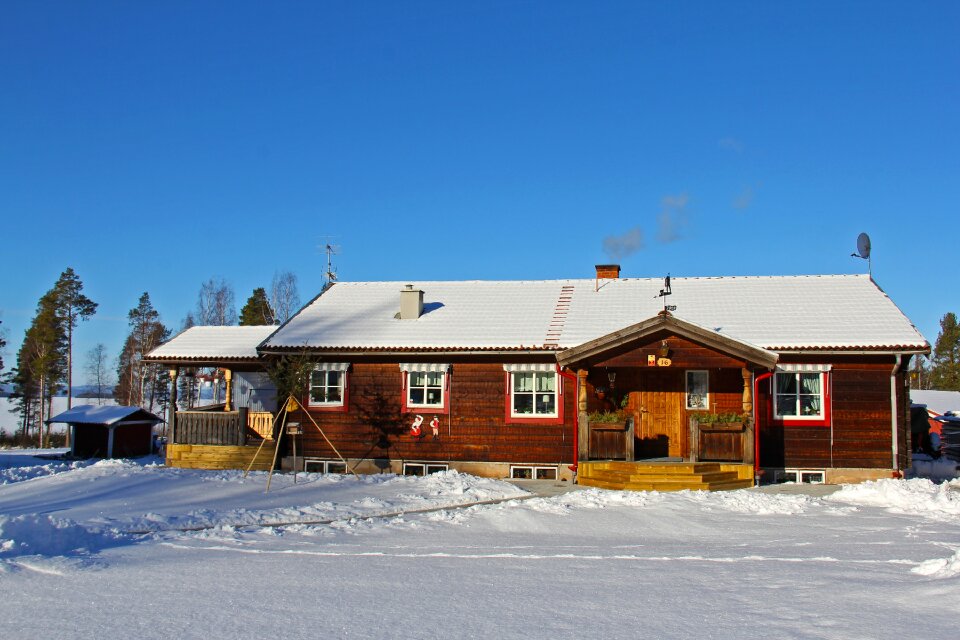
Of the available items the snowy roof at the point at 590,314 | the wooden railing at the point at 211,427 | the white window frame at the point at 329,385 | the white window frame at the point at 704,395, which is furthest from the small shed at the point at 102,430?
the white window frame at the point at 704,395

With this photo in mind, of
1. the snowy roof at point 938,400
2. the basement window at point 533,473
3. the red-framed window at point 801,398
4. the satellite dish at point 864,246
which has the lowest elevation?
the basement window at point 533,473

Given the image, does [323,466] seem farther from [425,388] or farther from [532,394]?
[532,394]

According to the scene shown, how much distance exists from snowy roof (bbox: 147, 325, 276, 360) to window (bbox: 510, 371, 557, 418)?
720 cm

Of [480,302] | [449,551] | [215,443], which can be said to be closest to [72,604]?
[449,551]

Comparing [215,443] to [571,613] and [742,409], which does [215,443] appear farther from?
[571,613]

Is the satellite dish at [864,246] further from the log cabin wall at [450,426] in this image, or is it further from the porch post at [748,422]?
the log cabin wall at [450,426]

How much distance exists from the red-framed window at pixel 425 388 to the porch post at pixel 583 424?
3.46m

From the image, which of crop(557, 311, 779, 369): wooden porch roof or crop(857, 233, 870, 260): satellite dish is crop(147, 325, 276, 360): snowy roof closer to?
crop(557, 311, 779, 369): wooden porch roof

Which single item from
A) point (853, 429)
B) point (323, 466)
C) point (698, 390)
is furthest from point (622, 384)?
point (323, 466)

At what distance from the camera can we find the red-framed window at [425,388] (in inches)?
789

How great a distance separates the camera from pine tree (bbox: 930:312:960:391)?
202 ft

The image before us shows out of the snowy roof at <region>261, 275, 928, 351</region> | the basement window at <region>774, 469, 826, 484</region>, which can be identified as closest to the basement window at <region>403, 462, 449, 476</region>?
the snowy roof at <region>261, 275, 928, 351</region>

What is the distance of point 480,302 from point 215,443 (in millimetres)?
7983

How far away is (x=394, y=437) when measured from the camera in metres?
20.2
